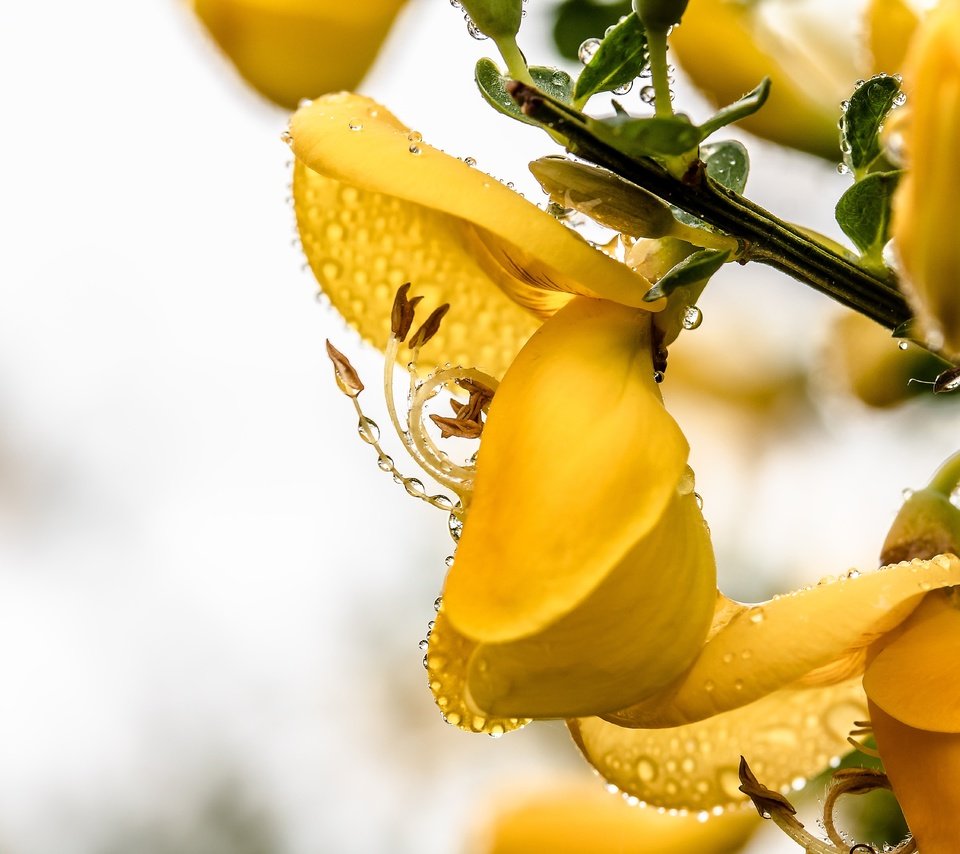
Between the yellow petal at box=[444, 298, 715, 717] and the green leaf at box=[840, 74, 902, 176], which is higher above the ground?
the green leaf at box=[840, 74, 902, 176]

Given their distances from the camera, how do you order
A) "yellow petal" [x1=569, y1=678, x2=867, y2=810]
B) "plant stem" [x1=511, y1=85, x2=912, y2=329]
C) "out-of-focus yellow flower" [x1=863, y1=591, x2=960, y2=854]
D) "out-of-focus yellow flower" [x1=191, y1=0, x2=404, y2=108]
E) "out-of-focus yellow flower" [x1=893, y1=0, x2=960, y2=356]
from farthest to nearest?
"out-of-focus yellow flower" [x1=191, y1=0, x2=404, y2=108], "yellow petal" [x1=569, y1=678, x2=867, y2=810], "out-of-focus yellow flower" [x1=863, y1=591, x2=960, y2=854], "plant stem" [x1=511, y1=85, x2=912, y2=329], "out-of-focus yellow flower" [x1=893, y1=0, x2=960, y2=356]

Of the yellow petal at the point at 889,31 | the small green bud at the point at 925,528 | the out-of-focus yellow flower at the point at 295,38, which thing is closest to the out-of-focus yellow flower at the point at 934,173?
the small green bud at the point at 925,528

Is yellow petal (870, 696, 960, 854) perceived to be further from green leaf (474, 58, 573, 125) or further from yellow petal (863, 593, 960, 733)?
green leaf (474, 58, 573, 125)

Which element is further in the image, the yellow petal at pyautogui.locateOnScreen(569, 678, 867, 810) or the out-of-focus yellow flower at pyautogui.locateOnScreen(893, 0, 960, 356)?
the yellow petal at pyautogui.locateOnScreen(569, 678, 867, 810)

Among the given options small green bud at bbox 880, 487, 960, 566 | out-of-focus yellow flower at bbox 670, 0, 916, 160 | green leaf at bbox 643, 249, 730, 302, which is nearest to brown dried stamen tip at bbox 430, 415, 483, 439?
green leaf at bbox 643, 249, 730, 302

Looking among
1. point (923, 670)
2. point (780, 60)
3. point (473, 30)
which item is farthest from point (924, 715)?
point (780, 60)

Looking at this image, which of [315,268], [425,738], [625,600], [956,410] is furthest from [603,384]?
[425,738]

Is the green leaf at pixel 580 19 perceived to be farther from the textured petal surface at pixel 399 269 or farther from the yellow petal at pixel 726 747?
the yellow petal at pixel 726 747
